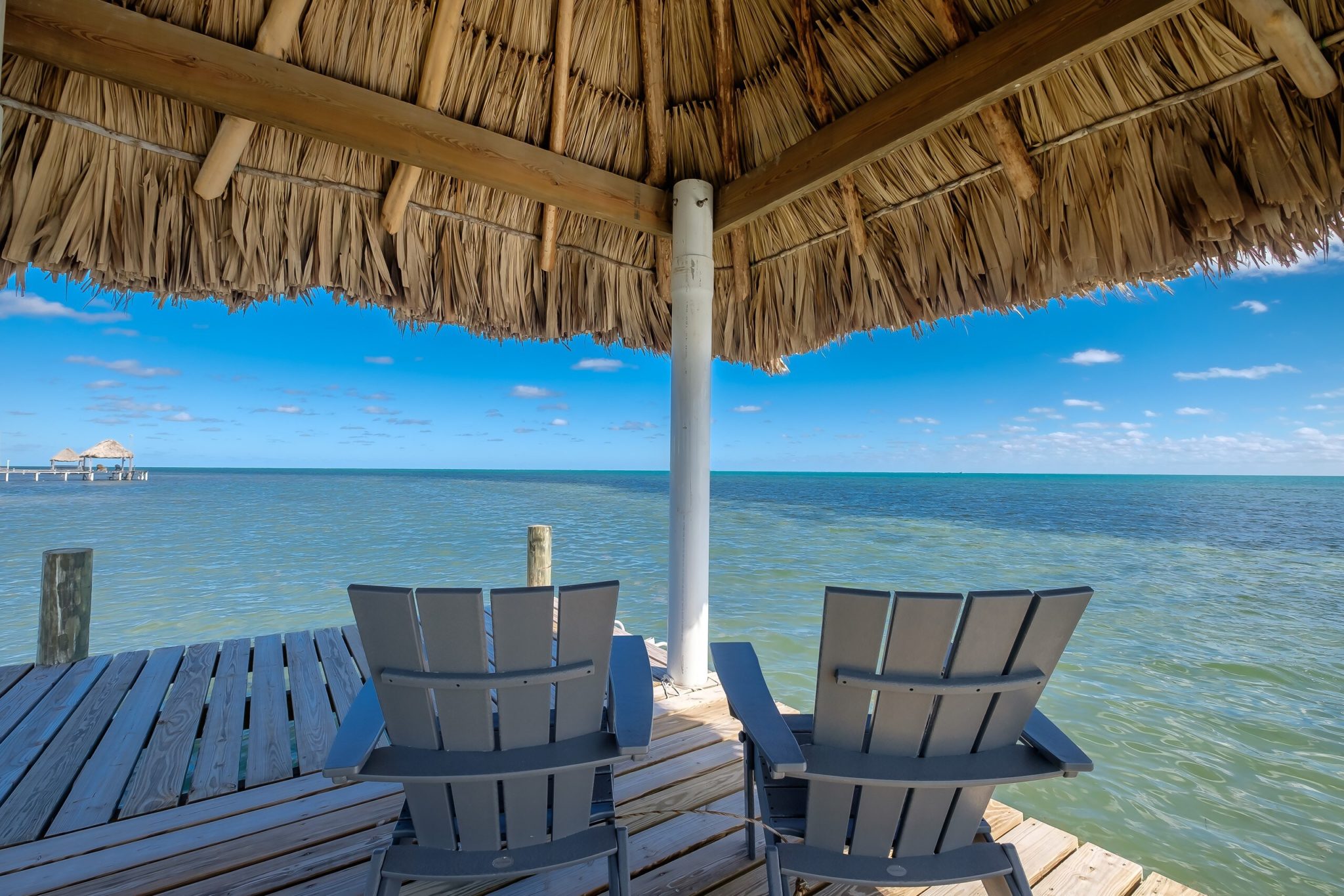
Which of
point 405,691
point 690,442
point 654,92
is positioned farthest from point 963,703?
point 654,92

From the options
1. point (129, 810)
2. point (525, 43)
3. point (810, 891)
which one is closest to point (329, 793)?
point (129, 810)

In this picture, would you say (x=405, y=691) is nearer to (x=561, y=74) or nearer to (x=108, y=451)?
(x=561, y=74)

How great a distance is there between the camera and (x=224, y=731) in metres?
2.13

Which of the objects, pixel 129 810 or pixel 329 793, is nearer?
pixel 129 810

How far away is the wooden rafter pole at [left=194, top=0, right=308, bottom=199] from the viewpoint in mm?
2025

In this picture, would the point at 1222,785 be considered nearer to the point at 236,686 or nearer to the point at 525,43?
the point at 236,686

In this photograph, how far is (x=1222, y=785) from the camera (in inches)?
111

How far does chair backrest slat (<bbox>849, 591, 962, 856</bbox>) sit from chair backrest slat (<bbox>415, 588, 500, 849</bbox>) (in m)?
0.74

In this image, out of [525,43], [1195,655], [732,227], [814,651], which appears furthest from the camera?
[1195,655]

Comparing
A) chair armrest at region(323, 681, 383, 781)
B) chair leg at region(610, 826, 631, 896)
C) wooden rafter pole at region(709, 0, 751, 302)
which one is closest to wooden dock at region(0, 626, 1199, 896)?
chair leg at region(610, 826, 631, 896)

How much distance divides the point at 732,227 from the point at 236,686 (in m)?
2.98

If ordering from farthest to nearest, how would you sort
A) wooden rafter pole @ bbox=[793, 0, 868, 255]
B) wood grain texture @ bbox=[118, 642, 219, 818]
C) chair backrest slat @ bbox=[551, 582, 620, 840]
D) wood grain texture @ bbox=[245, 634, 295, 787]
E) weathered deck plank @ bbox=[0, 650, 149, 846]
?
1. wooden rafter pole @ bbox=[793, 0, 868, 255]
2. wood grain texture @ bbox=[245, 634, 295, 787]
3. wood grain texture @ bbox=[118, 642, 219, 818]
4. weathered deck plank @ bbox=[0, 650, 149, 846]
5. chair backrest slat @ bbox=[551, 582, 620, 840]

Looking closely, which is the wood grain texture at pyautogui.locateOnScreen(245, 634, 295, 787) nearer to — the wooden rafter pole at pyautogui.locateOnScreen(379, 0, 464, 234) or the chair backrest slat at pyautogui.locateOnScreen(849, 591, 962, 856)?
the chair backrest slat at pyautogui.locateOnScreen(849, 591, 962, 856)

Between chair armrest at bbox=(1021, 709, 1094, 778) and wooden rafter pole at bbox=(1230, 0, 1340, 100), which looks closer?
chair armrest at bbox=(1021, 709, 1094, 778)
